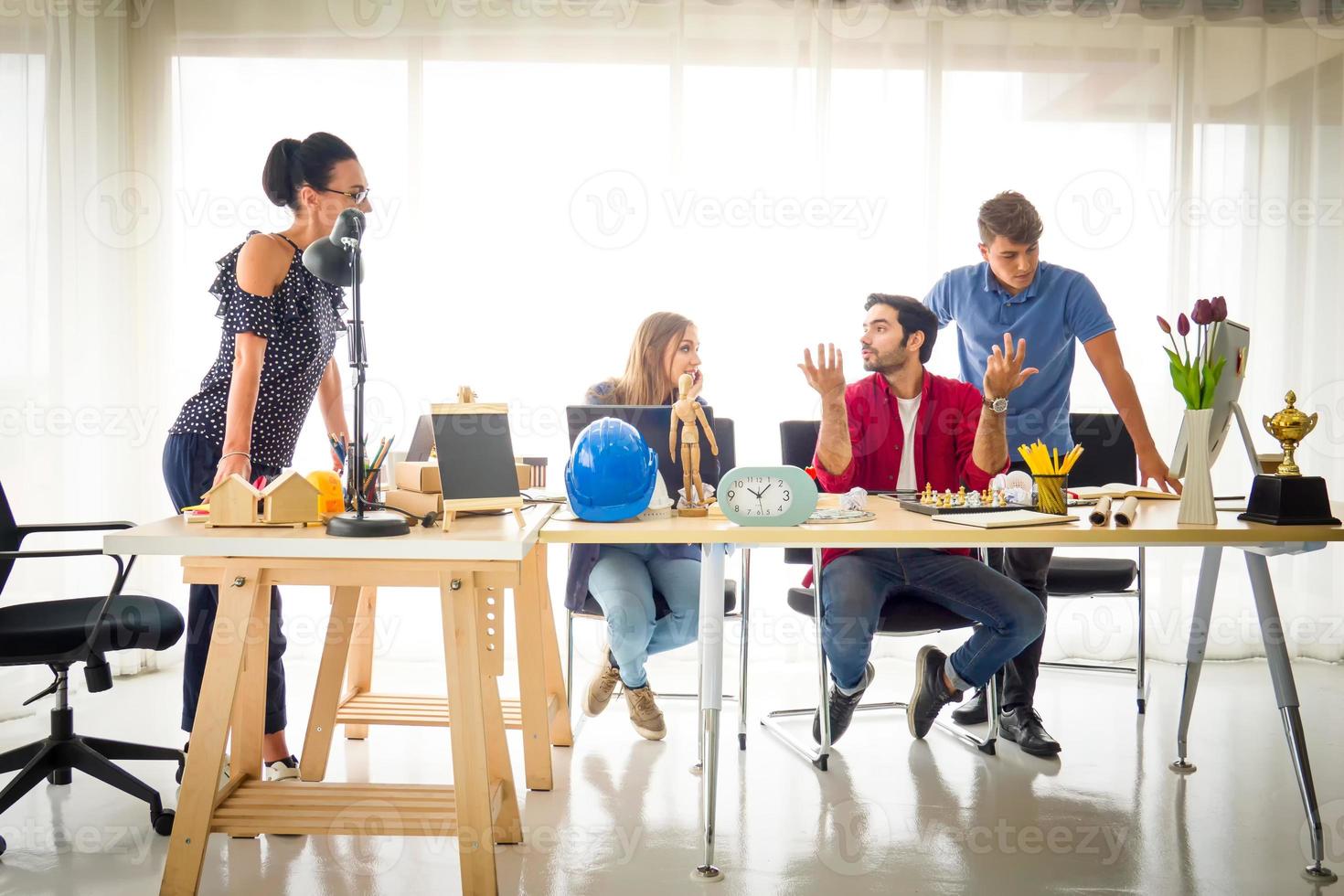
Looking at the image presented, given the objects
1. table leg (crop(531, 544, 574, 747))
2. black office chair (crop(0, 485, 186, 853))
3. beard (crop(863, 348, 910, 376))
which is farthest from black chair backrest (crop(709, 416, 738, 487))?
black office chair (crop(0, 485, 186, 853))

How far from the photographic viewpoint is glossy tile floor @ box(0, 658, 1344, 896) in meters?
2.01

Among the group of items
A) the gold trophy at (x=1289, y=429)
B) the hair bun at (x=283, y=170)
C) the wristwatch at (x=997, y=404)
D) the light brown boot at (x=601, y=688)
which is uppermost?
the hair bun at (x=283, y=170)

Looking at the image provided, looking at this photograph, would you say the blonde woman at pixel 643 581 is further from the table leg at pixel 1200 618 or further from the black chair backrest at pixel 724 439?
the table leg at pixel 1200 618

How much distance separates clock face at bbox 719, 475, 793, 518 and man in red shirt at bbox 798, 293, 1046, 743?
402 mm

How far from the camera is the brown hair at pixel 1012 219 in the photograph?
286cm

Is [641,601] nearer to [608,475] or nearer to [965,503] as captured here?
[608,475]

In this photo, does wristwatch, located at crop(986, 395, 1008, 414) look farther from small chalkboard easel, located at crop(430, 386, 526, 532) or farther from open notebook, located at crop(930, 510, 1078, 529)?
small chalkboard easel, located at crop(430, 386, 526, 532)

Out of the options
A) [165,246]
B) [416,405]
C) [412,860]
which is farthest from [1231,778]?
[165,246]

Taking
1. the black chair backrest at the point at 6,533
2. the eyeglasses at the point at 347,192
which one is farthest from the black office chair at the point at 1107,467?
the black chair backrest at the point at 6,533

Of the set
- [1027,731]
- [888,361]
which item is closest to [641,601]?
[888,361]

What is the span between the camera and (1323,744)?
2887mm

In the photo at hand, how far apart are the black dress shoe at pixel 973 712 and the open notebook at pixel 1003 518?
116 centimetres

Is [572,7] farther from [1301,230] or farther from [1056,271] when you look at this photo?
[1301,230]

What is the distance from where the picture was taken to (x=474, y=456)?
79.0 inches
